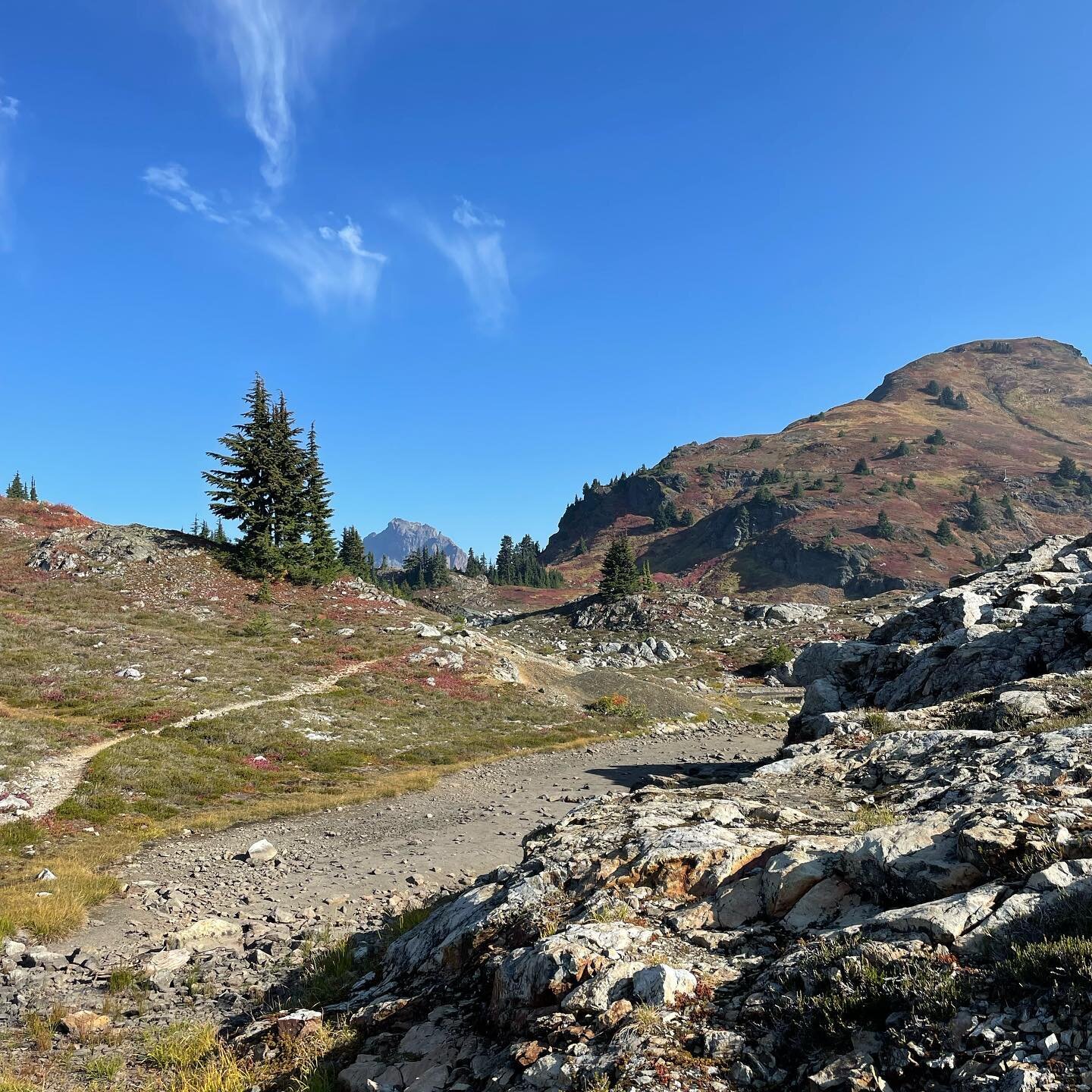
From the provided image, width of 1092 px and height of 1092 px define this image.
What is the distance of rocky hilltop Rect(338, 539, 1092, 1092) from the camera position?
4.80m

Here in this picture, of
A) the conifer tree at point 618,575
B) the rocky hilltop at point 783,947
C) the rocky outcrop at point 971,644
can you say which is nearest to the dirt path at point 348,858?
the rocky hilltop at point 783,947

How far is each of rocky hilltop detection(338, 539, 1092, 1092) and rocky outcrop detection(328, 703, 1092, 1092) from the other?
0.08ft

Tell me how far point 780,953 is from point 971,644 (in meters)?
23.6

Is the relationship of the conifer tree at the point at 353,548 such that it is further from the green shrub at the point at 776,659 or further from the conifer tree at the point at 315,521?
the green shrub at the point at 776,659

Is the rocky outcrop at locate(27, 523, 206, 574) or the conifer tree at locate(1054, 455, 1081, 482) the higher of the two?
the conifer tree at locate(1054, 455, 1081, 482)

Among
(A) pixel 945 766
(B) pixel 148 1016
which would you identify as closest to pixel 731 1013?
(A) pixel 945 766

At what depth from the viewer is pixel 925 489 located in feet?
588

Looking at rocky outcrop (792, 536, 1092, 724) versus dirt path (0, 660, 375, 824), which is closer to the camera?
dirt path (0, 660, 375, 824)

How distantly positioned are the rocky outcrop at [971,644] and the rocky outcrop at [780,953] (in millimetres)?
14045

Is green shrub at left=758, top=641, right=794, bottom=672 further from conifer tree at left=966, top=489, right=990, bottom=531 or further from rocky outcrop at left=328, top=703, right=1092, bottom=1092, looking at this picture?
conifer tree at left=966, top=489, right=990, bottom=531

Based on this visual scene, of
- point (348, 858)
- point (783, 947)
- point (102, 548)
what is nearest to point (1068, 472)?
point (348, 858)

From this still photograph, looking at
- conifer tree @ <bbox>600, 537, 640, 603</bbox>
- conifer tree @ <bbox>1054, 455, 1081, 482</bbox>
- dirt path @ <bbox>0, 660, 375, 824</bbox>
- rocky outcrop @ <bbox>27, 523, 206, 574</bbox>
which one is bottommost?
dirt path @ <bbox>0, 660, 375, 824</bbox>

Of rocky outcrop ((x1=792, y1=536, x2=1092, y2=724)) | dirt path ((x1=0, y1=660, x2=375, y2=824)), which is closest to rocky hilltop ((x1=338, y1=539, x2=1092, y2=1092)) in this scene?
rocky outcrop ((x1=792, y1=536, x2=1092, y2=724))

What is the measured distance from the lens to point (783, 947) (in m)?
7.02
